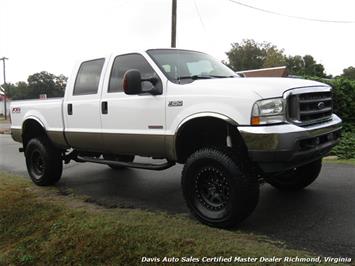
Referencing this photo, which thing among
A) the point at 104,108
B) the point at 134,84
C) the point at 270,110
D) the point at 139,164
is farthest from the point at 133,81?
the point at 270,110

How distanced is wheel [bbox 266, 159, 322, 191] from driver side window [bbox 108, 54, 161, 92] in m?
2.21

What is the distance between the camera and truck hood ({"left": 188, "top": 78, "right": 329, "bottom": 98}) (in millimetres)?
4270

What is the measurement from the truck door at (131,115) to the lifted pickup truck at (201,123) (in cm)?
1

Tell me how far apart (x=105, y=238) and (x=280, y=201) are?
2384 mm

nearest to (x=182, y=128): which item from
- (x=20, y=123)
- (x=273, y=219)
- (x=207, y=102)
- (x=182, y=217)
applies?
(x=207, y=102)

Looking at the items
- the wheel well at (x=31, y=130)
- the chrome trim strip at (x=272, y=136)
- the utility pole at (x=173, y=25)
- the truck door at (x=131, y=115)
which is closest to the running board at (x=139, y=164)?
the truck door at (x=131, y=115)

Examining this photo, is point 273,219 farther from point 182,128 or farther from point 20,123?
point 20,123

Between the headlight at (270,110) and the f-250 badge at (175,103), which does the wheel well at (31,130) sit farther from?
the headlight at (270,110)

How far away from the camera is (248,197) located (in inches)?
170

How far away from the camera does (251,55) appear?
6650 cm

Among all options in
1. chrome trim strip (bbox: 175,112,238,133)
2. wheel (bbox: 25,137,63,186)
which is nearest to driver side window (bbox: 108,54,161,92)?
chrome trim strip (bbox: 175,112,238,133)

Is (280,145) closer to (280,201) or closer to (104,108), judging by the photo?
(280,201)

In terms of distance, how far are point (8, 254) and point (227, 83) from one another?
2.90m

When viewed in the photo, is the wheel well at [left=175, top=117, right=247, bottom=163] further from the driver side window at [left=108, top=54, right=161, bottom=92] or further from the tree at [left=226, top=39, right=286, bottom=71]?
the tree at [left=226, top=39, right=286, bottom=71]
